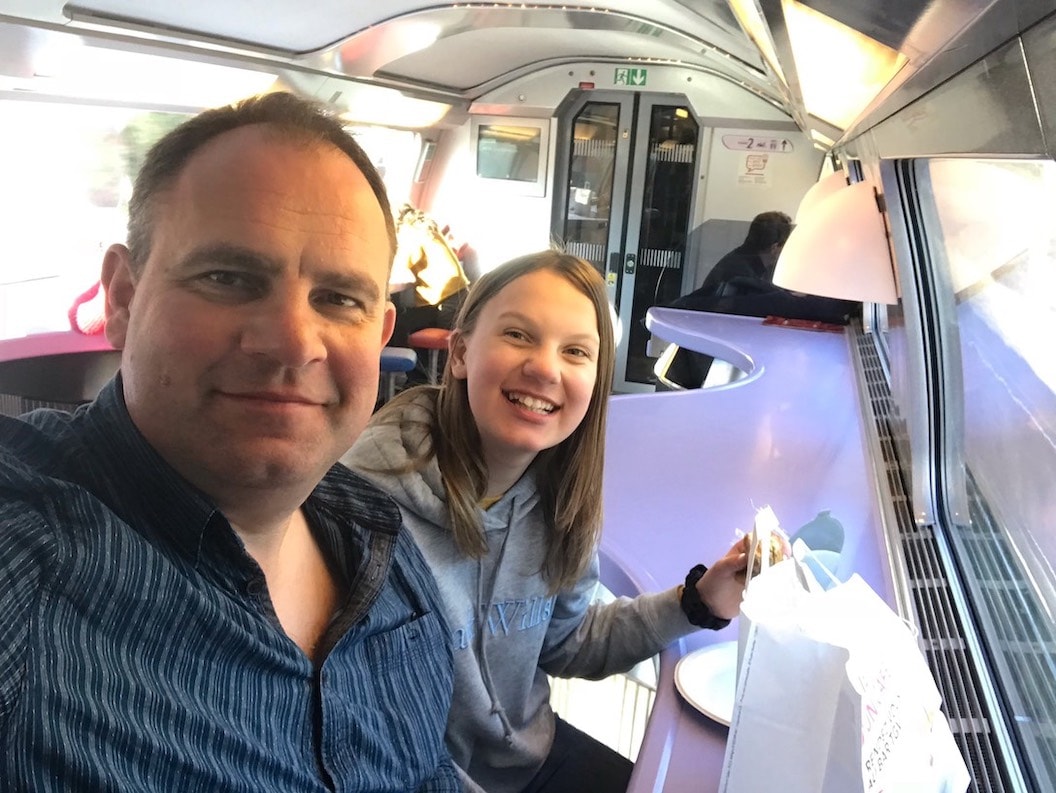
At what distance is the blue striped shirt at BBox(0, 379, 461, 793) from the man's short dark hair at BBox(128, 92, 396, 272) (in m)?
0.20

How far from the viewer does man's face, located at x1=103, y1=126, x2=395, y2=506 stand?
2.98 ft

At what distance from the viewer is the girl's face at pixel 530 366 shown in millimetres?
1532

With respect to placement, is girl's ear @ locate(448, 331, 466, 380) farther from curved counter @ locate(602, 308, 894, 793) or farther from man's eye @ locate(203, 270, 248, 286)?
man's eye @ locate(203, 270, 248, 286)

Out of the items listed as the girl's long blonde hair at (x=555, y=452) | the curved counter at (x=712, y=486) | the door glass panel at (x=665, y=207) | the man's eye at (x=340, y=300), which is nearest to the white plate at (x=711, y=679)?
the curved counter at (x=712, y=486)

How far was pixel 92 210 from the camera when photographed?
4.33m

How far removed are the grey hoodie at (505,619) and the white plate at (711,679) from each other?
7 cm

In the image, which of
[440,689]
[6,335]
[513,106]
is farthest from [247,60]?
[440,689]

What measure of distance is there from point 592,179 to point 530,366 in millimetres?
5660

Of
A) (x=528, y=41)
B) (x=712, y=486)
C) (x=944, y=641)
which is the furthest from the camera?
(x=528, y=41)

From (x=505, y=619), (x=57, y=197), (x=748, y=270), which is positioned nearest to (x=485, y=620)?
(x=505, y=619)

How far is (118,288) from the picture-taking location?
0.98 m

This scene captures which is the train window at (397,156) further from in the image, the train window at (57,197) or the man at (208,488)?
the man at (208,488)

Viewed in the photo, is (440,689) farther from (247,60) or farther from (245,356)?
(247,60)

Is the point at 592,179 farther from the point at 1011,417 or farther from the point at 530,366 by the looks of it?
the point at 530,366
